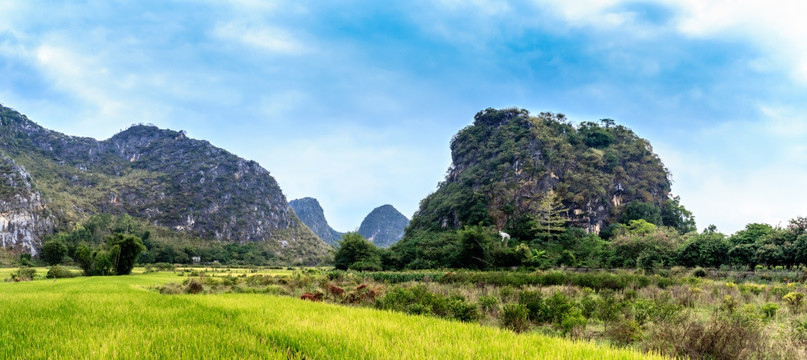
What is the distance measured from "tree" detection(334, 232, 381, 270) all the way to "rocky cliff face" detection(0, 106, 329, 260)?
87.0 m

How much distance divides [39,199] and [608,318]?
11923cm

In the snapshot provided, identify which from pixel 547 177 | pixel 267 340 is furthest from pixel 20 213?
pixel 267 340

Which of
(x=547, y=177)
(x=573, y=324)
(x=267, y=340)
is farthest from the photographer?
(x=547, y=177)

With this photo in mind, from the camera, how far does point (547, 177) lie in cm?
5959

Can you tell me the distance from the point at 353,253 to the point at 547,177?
35109 millimetres

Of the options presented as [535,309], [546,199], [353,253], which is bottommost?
[353,253]

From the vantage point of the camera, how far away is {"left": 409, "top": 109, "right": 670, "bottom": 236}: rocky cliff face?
56469mm

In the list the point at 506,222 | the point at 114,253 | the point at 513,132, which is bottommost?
the point at 114,253

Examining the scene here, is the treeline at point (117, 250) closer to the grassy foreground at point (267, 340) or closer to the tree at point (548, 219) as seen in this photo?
the grassy foreground at point (267, 340)

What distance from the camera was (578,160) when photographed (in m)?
63.5

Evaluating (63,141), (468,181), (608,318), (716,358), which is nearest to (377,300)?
(608,318)

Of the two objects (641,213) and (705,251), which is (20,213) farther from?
(641,213)

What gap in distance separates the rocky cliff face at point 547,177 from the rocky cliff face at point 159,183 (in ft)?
258

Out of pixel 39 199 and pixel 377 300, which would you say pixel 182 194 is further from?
pixel 377 300
